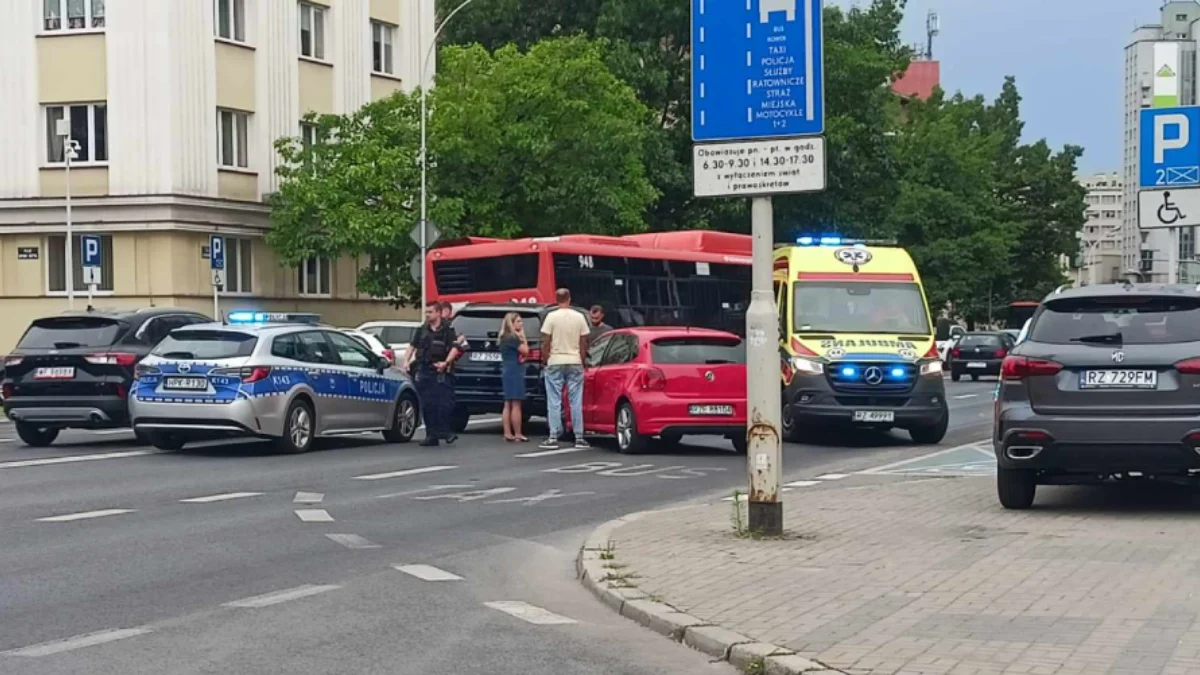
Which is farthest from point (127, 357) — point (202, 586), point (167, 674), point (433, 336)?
point (167, 674)

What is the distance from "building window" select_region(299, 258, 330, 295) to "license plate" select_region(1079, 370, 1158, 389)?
3522cm

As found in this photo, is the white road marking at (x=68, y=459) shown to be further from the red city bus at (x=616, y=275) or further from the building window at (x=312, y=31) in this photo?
the building window at (x=312, y=31)

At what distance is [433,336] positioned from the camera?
2097 centimetres

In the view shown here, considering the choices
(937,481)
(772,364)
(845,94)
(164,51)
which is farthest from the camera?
(845,94)

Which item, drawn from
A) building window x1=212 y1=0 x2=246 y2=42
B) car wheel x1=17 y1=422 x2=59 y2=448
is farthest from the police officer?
building window x1=212 y1=0 x2=246 y2=42

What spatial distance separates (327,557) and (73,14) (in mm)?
33973

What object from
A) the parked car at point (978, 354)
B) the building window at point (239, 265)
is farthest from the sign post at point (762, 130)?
the parked car at point (978, 354)

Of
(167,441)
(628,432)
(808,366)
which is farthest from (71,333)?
(808,366)

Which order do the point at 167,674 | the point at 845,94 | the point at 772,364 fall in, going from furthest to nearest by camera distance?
the point at 845,94
the point at 772,364
the point at 167,674

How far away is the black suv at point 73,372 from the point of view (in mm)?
20562

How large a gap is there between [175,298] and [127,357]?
68.9 feet

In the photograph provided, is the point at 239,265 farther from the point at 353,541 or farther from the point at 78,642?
the point at 78,642

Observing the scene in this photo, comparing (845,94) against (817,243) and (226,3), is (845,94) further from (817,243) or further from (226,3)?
(817,243)

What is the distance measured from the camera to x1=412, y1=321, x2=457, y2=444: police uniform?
825 inches
